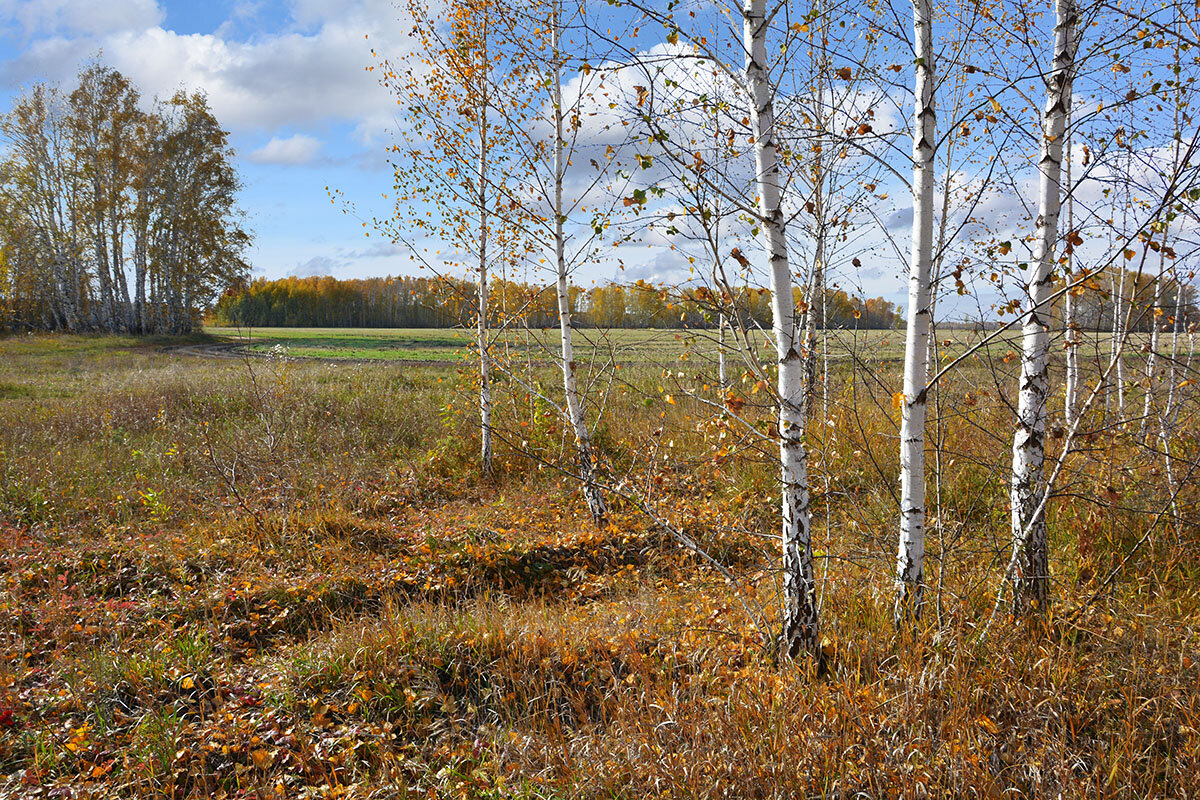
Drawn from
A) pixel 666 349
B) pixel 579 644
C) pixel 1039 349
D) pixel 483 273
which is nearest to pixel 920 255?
pixel 1039 349

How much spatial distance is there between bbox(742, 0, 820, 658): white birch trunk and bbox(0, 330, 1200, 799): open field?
8.5 inches

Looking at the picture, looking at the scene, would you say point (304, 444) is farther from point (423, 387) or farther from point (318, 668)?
point (318, 668)

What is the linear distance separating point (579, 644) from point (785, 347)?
2367 millimetres

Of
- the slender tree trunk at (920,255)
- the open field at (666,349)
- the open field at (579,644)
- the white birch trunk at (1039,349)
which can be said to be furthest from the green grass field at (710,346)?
the open field at (579,644)

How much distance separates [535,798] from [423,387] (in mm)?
12248

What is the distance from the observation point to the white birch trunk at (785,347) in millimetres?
3236

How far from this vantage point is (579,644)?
4.11 meters

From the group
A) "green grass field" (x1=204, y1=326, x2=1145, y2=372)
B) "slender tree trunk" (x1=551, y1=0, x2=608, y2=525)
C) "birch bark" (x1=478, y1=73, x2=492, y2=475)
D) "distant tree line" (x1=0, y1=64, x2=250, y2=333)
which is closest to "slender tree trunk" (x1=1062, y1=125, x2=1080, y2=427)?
"green grass field" (x1=204, y1=326, x2=1145, y2=372)

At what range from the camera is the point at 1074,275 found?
3.36m

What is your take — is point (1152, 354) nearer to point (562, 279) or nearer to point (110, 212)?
point (562, 279)

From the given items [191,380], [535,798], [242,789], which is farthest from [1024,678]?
[191,380]

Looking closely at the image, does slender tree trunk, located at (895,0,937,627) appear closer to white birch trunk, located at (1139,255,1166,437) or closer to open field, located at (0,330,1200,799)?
open field, located at (0,330,1200,799)

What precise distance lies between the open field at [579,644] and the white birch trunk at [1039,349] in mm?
264

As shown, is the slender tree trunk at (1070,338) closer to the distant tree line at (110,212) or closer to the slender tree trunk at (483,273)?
the slender tree trunk at (483,273)
